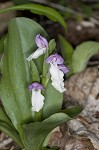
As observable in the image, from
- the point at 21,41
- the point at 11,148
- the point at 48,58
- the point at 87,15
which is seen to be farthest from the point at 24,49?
the point at 87,15

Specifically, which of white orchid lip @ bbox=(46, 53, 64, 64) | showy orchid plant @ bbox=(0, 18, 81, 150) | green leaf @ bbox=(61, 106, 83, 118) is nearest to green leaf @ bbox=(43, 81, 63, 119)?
showy orchid plant @ bbox=(0, 18, 81, 150)

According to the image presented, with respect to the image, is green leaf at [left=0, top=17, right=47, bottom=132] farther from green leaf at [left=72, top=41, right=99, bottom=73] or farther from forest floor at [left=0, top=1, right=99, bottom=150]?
green leaf at [left=72, top=41, right=99, bottom=73]

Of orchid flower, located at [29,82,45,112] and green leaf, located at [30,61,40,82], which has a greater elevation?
green leaf, located at [30,61,40,82]

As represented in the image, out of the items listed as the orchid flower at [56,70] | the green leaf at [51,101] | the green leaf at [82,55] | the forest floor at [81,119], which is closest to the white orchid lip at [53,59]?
the orchid flower at [56,70]

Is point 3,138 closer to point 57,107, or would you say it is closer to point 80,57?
point 57,107

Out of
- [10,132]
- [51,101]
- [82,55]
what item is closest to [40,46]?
[51,101]

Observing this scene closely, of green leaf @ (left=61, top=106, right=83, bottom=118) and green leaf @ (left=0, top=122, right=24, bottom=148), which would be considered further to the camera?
green leaf @ (left=0, top=122, right=24, bottom=148)

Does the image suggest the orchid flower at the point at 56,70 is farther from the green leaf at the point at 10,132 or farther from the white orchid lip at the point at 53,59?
the green leaf at the point at 10,132
